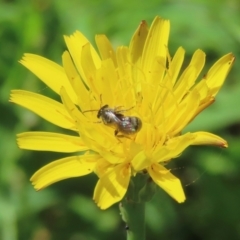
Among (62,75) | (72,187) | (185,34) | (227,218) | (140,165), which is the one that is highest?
(62,75)

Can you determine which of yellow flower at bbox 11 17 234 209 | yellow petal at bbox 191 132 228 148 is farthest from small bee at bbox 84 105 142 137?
yellow petal at bbox 191 132 228 148

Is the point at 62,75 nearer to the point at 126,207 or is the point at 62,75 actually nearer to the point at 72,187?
the point at 126,207

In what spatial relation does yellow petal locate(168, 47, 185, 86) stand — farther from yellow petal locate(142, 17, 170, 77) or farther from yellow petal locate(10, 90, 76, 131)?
yellow petal locate(10, 90, 76, 131)

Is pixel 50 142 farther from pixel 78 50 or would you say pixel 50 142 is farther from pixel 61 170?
pixel 78 50

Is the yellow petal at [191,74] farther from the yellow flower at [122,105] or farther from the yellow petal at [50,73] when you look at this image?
the yellow petal at [50,73]

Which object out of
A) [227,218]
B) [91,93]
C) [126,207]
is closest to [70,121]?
[91,93]

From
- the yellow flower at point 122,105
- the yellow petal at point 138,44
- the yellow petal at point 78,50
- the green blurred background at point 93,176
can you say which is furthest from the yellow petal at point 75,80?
the green blurred background at point 93,176
